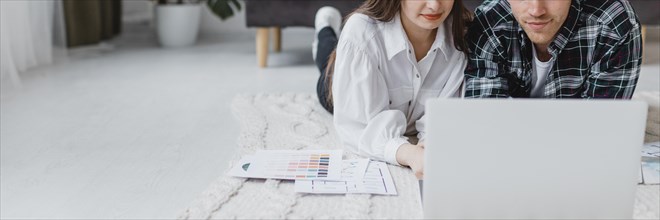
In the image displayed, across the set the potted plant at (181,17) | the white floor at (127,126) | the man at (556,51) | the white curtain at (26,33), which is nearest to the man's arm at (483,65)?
the man at (556,51)

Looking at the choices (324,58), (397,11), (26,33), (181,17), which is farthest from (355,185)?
(181,17)

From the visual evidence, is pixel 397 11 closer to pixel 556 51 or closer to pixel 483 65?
pixel 483 65

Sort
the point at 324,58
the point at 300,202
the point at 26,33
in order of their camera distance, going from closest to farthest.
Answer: the point at 300,202
the point at 324,58
the point at 26,33

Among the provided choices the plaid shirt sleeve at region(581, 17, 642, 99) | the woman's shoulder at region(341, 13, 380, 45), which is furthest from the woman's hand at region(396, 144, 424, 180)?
the plaid shirt sleeve at region(581, 17, 642, 99)

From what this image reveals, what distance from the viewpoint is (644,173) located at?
4.65 feet

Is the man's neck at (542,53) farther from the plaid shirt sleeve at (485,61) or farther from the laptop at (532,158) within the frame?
the laptop at (532,158)

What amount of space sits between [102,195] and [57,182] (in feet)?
0.47

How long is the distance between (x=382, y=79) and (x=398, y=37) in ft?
0.31

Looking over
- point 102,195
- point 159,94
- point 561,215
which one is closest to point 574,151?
point 561,215

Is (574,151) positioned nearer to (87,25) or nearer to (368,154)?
(368,154)

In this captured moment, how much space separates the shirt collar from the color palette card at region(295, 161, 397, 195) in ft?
0.88

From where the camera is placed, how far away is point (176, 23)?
139 inches

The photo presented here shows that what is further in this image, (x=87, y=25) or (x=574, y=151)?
(x=87, y=25)

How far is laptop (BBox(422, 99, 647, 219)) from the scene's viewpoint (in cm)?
86
